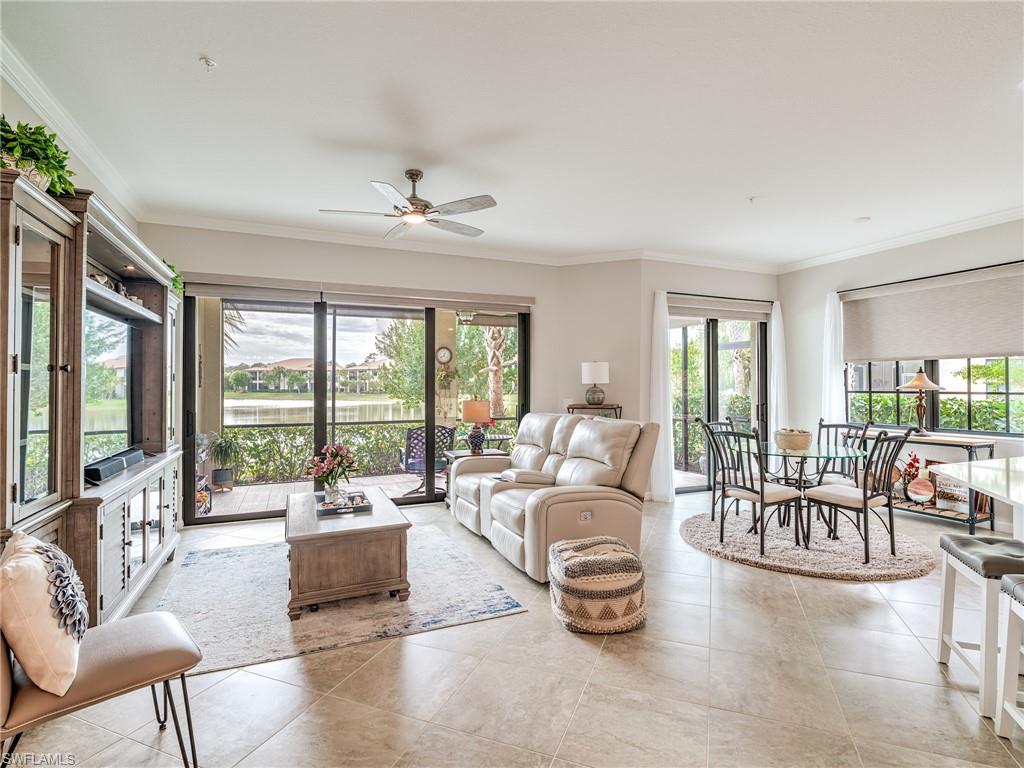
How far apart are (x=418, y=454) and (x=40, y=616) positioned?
161 inches

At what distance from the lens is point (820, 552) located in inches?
154

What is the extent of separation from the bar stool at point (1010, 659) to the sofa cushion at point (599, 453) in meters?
1.99

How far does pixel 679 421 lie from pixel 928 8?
4742 millimetres

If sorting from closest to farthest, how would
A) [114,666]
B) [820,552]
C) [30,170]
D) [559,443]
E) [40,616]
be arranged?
[40,616]
[114,666]
[30,170]
[820,552]
[559,443]

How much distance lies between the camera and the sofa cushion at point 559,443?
422 centimetres

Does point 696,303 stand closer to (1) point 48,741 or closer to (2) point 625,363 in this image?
(2) point 625,363

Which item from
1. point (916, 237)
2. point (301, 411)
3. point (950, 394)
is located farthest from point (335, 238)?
point (950, 394)

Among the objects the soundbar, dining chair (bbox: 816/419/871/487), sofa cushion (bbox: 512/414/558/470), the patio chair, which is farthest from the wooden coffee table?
dining chair (bbox: 816/419/871/487)

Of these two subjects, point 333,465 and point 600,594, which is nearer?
point 600,594

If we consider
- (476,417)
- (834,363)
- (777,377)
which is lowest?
(476,417)

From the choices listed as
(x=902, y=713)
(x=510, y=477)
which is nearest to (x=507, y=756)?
(x=902, y=713)

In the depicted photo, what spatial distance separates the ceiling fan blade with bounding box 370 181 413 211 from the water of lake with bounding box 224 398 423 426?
255 centimetres

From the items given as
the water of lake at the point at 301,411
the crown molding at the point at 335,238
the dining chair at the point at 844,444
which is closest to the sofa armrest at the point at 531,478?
the water of lake at the point at 301,411

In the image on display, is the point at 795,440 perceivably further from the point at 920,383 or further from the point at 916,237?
the point at 916,237
